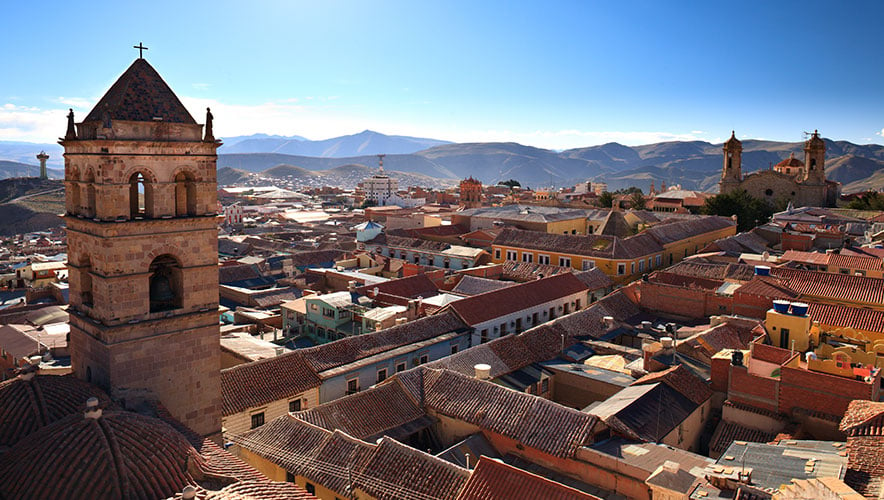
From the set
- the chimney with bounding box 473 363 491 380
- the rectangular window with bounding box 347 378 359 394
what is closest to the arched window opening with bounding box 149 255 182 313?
the rectangular window with bounding box 347 378 359 394

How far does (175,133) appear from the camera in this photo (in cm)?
1475

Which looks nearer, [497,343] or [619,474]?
[619,474]

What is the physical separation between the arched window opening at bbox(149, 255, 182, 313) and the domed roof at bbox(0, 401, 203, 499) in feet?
13.4

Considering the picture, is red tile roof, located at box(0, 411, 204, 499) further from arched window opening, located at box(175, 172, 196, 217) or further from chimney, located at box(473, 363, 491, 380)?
chimney, located at box(473, 363, 491, 380)

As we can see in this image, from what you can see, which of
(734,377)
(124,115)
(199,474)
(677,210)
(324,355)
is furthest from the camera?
(677,210)

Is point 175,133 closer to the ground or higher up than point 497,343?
higher up

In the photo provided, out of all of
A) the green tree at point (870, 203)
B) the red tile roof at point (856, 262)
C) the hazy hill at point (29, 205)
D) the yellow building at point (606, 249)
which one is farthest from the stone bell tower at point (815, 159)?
the hazy hill at point (29, 205)

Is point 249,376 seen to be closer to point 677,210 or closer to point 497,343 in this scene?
point 497,343

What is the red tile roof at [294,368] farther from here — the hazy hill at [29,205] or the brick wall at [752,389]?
the hazy hill at [29,205]

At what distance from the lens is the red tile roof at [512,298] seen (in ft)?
104

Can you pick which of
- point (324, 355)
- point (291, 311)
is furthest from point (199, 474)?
point (291, 311)

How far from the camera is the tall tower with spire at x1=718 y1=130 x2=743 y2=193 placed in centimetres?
8900

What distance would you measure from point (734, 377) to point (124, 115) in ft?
64.0

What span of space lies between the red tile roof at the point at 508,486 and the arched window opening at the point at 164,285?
8167mm
